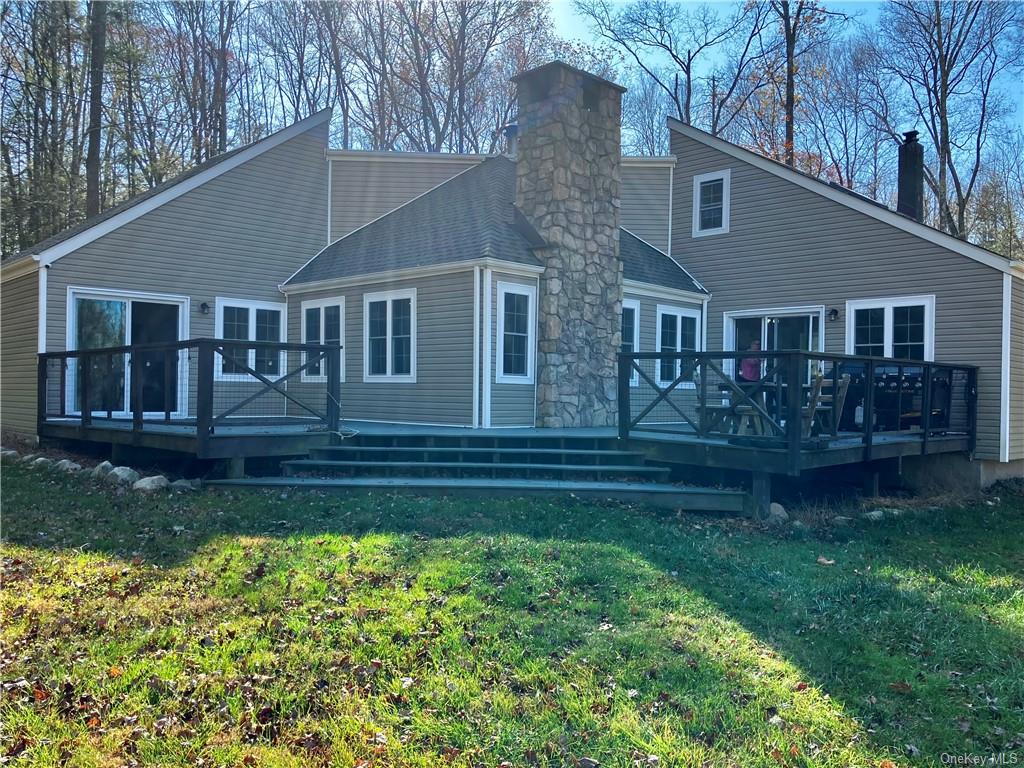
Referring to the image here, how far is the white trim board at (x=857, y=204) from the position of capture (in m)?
11.4

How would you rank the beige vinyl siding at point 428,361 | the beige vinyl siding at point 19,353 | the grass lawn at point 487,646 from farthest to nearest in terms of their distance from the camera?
the beige vinyl siding at point 19,353
the beige vinyl siding at point 428,361
the grass lawn at point 487,646

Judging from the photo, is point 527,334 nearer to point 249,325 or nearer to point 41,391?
point 249,325

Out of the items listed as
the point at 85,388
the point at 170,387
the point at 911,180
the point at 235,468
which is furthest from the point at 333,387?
the point at 911,180

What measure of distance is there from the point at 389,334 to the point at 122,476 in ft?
15.5

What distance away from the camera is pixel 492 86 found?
25.3 metres

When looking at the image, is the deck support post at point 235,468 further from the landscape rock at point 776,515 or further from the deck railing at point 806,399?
the landscape rock at point 776,515

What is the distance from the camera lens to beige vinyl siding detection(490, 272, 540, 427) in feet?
36.6

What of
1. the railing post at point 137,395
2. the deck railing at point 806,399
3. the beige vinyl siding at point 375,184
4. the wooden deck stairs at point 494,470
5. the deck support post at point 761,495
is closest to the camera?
the deck railing at point 806,399

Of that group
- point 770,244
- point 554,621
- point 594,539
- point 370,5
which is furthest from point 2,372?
point 370,5

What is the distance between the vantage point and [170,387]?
1170 centimetres

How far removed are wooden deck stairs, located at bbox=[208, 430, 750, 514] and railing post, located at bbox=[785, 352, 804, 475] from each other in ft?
2.61

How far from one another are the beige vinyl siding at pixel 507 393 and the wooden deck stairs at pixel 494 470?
3.86ft

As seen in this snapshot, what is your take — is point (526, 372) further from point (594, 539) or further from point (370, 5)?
point (370, 5)

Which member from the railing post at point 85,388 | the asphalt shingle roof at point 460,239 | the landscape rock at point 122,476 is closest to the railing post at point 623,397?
the asphalt shingle roof at point 460,239
